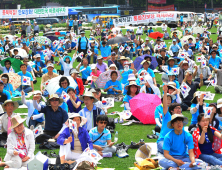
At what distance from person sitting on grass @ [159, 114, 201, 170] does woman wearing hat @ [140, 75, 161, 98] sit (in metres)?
3.70

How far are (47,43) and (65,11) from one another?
20.4 m

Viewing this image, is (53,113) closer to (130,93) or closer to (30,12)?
(130,93)

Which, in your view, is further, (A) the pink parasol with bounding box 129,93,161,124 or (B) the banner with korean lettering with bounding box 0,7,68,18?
(B) the banner with korean lettering with bounding box 0,7,68,18

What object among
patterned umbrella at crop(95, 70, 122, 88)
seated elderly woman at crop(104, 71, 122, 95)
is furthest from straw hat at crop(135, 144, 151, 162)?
patterned umbrella at crop(95, 70, 122, 88)

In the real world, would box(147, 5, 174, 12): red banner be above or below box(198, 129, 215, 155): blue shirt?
above

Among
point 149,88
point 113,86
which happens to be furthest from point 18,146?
point 113,86

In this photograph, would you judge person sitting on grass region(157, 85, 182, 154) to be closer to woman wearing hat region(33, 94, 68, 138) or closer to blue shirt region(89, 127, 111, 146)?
blue shirt region(89, 127, 111, 146)

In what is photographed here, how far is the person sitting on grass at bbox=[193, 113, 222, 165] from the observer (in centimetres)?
641

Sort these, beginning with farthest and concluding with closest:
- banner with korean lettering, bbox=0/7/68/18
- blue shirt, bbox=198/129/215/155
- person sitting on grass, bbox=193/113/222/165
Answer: banner with korean lettering, bbox=0/7/68/18 < blue shirt, bbox=198/129/215/155 < person sitting on grass, bbox=193/113/222/165

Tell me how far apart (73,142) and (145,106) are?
11.1 feet

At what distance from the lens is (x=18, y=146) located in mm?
6684

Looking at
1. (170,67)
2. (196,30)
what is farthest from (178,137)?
(196,30)

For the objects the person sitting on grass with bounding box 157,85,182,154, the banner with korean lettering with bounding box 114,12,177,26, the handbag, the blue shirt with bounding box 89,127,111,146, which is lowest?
the handbag

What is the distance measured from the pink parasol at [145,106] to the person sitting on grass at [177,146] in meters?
3.31
